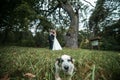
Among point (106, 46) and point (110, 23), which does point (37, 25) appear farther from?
point (110, 23)

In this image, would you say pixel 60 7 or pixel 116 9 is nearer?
pixel 60 7

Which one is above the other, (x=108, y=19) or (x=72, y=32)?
(x=108, y=19)

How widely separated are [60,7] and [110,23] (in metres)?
7.29

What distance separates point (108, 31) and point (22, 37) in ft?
27.5

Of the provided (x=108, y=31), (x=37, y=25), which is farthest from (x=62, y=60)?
(x=108, y=31)

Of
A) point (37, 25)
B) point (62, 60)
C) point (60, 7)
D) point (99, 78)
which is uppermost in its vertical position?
point (60, 7)

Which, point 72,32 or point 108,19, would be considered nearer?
point 72,32

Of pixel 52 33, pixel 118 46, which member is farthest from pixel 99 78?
pixel 118 46

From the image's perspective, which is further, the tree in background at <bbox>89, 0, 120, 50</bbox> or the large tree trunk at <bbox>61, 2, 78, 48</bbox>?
the tree in background at <bbox>89, 0, 120, 50</bbox>

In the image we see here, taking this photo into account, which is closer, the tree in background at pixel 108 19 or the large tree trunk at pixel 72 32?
the large tree trunk at pixel 72 32

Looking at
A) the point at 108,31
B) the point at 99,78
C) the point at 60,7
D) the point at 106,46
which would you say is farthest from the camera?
the point at 108,31

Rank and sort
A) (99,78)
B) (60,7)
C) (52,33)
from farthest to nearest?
(60,7) → (52,33) → (99,78)

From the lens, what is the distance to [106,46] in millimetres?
21125

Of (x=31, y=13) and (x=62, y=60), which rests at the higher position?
(x=31, y=13)
